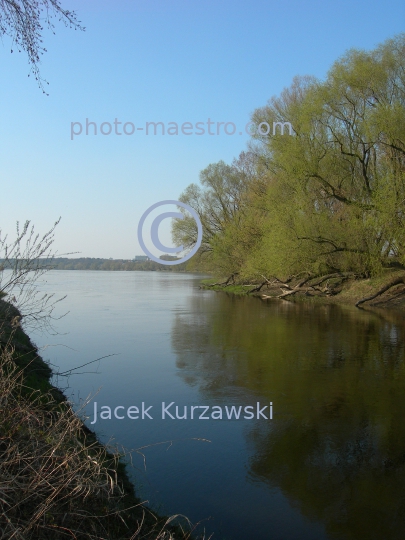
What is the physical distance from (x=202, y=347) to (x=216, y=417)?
5.27m

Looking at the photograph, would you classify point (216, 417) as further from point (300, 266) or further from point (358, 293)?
point (358, 293)

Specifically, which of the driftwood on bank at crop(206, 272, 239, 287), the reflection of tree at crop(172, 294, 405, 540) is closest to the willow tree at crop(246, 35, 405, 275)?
the reflection of tree at crop(172, 294, 405, 540)

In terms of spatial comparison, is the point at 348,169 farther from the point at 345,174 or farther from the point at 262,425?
the point at 262,425

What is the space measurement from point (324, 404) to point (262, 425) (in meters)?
1.37

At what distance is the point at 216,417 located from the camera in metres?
6.80

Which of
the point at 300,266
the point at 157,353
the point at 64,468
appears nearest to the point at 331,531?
the point at 64,468

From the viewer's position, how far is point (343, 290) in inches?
1013

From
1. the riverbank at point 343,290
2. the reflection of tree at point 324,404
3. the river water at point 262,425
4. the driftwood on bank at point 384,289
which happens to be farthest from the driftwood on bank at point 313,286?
the river water at point 262,425

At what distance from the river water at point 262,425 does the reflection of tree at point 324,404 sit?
0.02 metres

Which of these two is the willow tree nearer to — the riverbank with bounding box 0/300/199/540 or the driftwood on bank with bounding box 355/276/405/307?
the driftwood on bank with bounding box 355/276/405/307

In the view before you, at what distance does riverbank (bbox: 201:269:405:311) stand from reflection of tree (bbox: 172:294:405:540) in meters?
6.67

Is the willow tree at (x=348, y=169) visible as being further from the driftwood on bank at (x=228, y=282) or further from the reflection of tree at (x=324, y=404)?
the driftwood on bank at (x=228, y=282)

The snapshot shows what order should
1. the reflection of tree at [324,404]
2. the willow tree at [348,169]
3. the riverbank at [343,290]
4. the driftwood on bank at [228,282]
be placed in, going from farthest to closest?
1. the driftwood on bank at [228,282]
2. the riverbank at [343,290]
3. the willow tree at [348,169]
4. the reflection of tree at [324,404]

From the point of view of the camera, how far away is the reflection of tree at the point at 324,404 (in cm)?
451
